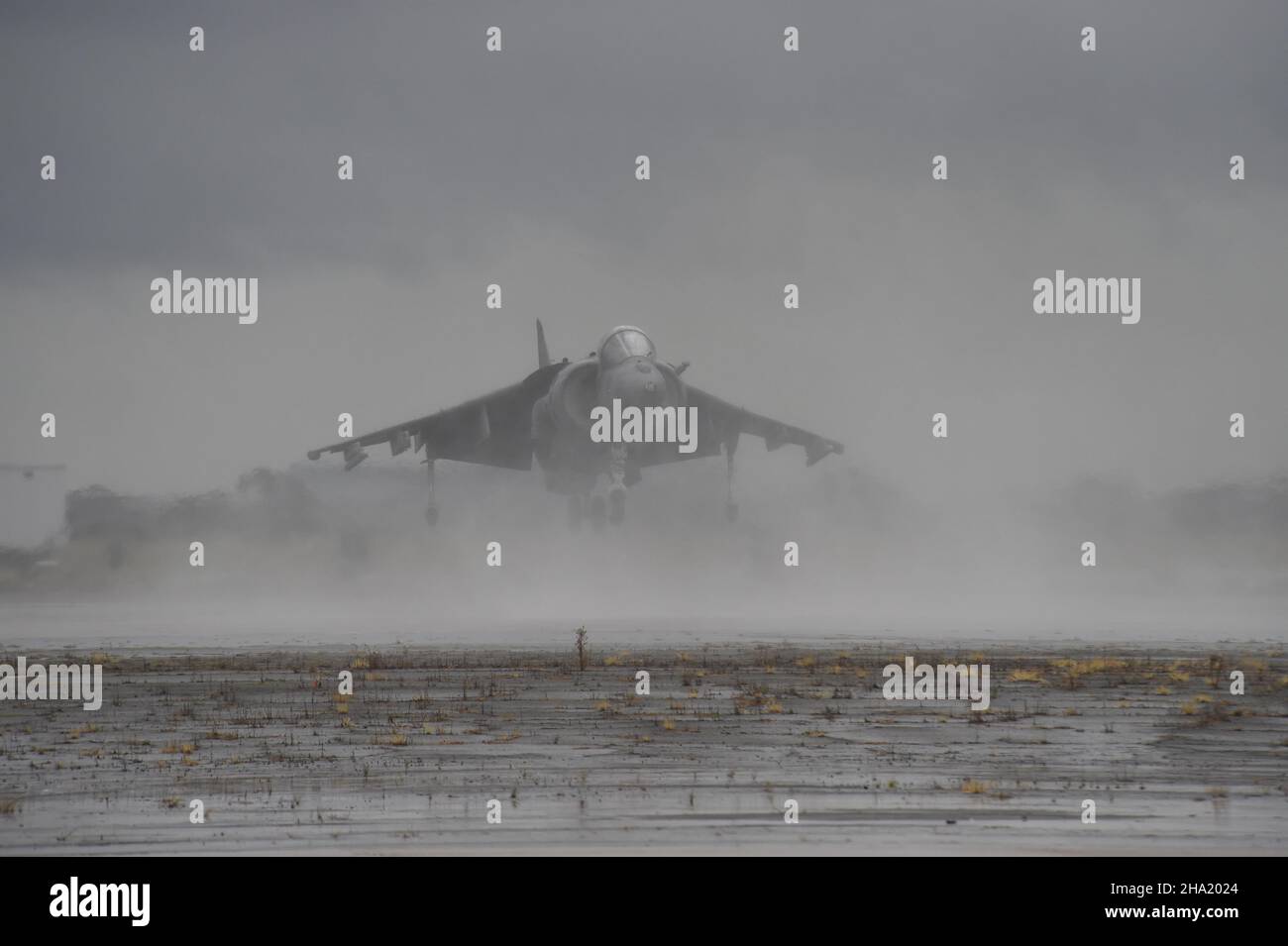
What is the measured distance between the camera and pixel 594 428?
37875 mm

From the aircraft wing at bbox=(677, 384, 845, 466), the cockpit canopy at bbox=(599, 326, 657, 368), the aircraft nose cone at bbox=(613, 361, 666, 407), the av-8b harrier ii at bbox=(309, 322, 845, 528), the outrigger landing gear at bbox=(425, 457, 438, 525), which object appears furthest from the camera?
the aircraft wing at bbox=(677, 384, 845, 466)

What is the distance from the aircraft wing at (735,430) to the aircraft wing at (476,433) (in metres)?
5.45

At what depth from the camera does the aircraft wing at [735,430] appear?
152 ft

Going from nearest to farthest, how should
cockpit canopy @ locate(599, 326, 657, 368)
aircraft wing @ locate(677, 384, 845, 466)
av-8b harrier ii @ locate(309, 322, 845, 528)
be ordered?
1. av-8b harrier ii @ locate(309, 322, 845, 528)
2. cockpit canopy @ locate(599, 326, 657, 368)
3. aircraft wing @ locate(677, 384, 845, 466)

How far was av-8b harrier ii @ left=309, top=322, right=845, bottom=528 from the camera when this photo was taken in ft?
122

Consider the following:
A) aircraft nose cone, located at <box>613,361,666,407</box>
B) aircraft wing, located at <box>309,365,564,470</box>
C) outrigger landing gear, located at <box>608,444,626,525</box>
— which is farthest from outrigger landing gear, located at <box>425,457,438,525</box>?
aircraft nose cone, located at <box>613,361,666,407</box>

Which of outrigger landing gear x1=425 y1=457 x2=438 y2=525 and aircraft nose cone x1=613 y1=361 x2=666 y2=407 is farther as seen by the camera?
outrigger landing gear x1=425 y1=457 x2=438 y2=525

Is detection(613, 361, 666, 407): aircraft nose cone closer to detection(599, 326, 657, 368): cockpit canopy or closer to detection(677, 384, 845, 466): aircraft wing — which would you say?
detection(599, 326, 657, 368): cockpit canopy

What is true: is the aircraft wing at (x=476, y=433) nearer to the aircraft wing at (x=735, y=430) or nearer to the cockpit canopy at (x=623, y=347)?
the aircraft wing at (x=735, y=430)

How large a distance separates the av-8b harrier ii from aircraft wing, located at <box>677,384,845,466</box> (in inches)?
1.3

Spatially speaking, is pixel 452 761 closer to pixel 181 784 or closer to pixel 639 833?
pixel 181 784

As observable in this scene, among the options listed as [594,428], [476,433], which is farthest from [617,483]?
[476,433]
